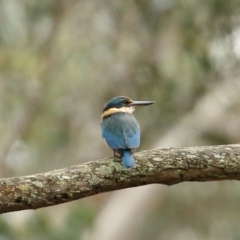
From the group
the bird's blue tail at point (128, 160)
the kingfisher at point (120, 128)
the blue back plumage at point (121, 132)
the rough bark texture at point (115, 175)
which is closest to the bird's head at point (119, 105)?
the kingfisher at point (120, 128)

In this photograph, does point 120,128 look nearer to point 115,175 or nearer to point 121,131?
point 121,131

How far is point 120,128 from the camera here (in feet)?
A: 13.9

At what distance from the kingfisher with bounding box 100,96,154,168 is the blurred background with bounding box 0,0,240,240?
3843mm

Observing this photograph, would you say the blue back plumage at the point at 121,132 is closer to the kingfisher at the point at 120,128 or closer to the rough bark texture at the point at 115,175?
the kingfisher at the point at 120,128

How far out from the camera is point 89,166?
3113 mm

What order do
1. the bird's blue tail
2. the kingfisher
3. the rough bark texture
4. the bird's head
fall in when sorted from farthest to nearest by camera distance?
the bird's head, the kingfisher, the bird's blue tail, the rough bark texture

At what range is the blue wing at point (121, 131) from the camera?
3936 mm

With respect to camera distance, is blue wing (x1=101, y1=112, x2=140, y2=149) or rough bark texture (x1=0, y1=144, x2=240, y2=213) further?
blue wing (x1=101, y1=112, x2=140, y2=149)

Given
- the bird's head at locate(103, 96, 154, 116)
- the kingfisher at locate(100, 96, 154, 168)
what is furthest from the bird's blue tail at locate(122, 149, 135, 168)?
the bird's head at locate(103, 96, 154, 116)

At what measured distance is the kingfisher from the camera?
3859 millimetres

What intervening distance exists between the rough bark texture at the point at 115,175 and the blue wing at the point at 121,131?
26.1 inches

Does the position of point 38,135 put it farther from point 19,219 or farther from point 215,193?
point 215,193

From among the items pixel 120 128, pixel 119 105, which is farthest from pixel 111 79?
pixel 120 128

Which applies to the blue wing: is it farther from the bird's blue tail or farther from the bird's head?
the bird's blue tail
